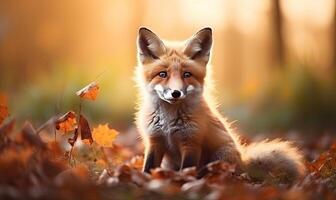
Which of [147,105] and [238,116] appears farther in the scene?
[238,116]

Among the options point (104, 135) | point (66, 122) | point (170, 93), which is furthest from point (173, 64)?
point (104, 135)

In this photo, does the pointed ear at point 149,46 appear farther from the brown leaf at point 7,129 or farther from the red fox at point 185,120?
the brown leaf at point 7,129

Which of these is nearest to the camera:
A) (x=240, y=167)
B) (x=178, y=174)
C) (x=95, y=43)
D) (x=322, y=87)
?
(x=178, y=174)

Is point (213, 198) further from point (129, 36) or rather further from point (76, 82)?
point (129, 36)

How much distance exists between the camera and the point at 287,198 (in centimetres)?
393

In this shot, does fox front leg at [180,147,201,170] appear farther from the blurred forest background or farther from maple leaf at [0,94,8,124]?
maple leaf at [0,94,8,124]

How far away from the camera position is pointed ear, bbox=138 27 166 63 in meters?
5.82

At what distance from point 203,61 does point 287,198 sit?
87.7 inches

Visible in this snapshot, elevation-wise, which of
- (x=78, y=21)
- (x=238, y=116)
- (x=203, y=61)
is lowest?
(x=238, y=116)

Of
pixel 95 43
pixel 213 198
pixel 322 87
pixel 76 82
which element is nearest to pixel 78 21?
pixel 95 43

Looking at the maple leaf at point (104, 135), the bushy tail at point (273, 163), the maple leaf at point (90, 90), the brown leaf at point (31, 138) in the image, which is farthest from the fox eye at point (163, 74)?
the brown leaf at point (31, 138)

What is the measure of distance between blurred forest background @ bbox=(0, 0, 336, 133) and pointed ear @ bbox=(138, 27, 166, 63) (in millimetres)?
467

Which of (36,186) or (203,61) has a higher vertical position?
(203,61)

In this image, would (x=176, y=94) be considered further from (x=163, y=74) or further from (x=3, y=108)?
(x=3, y=108)
